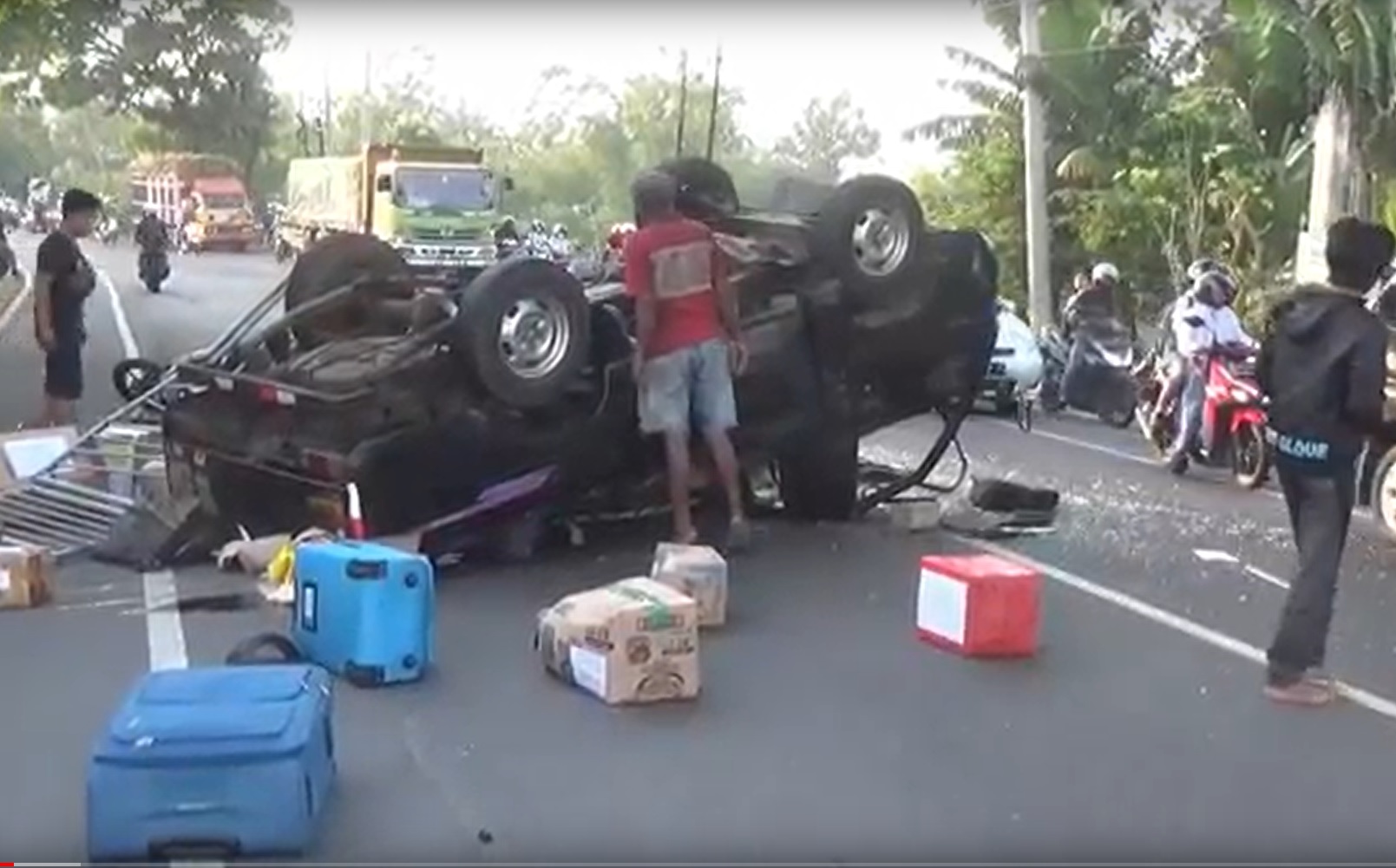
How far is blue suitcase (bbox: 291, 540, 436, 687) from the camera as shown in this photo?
709cm

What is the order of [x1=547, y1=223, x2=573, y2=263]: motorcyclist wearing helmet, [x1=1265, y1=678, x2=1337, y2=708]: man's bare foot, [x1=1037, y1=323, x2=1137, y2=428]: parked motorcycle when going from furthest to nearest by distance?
1. [x1=547, y1=223, x2=573, y2=263]: motorcyclist wearing helmet
2. [x1=1037, y1=323, x2=1137, y2=428]: parked motorcycle
3. [x1=1265, y1=678, x2=1337, y2=708]: man's bare foot

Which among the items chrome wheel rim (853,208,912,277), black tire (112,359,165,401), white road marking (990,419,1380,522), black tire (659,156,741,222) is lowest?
white road marking (990,419,1380,522)

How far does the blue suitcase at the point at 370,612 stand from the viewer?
7090mm

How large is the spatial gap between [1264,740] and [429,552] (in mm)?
4007

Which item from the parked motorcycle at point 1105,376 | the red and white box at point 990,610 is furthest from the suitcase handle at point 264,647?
the parked motorcycle at point 1105,376

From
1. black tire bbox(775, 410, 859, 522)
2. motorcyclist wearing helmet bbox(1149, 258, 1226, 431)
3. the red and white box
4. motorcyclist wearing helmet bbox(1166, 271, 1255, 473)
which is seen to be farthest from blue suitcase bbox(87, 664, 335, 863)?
motorcyclist wearing helmet bbox(1149, 258, 1226, 431)

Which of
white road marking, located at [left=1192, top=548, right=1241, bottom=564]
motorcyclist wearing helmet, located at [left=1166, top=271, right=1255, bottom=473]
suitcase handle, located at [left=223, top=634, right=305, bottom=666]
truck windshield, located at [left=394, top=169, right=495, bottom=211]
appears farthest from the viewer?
truck windshield, located at [left=394, top=169, right=495, bottom=211]

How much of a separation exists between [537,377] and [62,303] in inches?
169

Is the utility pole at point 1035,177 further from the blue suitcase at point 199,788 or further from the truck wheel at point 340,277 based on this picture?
the blue suitcase at point 199,788

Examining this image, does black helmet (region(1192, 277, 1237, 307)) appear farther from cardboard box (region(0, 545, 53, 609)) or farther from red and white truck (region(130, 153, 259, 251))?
red and white truck (region(130, 153, 259, 251))

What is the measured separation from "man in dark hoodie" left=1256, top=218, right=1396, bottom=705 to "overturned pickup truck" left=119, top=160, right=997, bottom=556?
3.48 meters

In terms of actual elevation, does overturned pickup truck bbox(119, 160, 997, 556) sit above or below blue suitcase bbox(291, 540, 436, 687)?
above

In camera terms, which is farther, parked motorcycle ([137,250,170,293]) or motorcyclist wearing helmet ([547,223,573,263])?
motorcyclist wearing helmet ([547,223,573,263])

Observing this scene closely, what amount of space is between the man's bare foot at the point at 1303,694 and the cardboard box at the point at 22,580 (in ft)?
16.8
